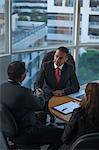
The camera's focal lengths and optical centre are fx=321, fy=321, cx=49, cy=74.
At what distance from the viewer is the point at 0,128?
272 centimetres

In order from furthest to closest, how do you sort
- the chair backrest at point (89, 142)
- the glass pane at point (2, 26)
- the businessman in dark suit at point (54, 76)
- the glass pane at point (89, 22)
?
the glass pane at point (89, 22) < the glass pane at point (2, 26) < the businessman in dark suit at point (54, 76) < the chair backrest at point (89, 142)

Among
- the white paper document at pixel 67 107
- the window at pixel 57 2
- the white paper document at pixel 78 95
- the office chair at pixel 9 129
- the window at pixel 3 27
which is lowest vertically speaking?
the office chair at pixel 9 129

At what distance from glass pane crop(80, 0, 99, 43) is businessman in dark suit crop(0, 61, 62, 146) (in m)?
2.25

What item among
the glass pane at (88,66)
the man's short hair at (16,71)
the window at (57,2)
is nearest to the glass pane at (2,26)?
the window at (57,2)

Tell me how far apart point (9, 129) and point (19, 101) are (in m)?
0.25

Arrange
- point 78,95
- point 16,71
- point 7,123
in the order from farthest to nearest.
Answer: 1. point 78,95
2. point 16,71
3. point 7,123

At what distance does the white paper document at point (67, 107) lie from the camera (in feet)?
8.92

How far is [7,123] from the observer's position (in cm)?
260

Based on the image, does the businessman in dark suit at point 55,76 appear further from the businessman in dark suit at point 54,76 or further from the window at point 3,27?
the window at point 3,27

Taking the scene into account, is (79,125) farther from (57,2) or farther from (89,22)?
(89,22)

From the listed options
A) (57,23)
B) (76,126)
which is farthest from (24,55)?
(76,126)

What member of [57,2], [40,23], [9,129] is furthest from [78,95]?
[57,2]

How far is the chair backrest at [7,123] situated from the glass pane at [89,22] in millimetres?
2576

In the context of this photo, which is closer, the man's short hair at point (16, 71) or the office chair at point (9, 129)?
the office chair at point (9, 129)
